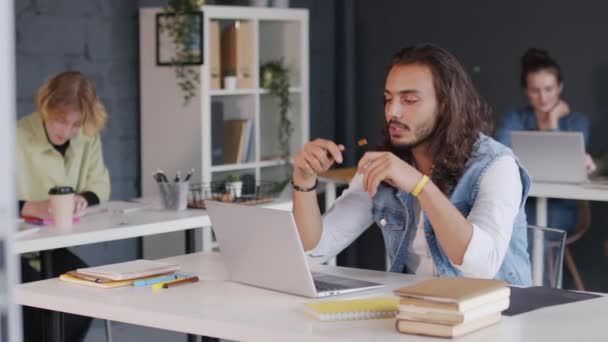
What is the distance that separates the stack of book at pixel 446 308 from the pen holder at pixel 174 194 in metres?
2.04

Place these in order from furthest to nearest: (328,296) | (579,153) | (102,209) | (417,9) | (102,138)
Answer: (417,9), (102,138), (579,153), (102,209), (328,296)

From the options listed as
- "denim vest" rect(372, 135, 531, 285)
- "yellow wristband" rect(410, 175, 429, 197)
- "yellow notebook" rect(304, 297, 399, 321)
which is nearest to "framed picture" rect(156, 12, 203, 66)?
"denim vest" rect(372, 135, 531, 285)

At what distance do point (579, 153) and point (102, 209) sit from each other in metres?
2.06

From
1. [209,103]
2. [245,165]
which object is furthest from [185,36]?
[245,165]

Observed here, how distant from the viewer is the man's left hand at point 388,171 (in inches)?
92.4

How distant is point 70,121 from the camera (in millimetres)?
3885

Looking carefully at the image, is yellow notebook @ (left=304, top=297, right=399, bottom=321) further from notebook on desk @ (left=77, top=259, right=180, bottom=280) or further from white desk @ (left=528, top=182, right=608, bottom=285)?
white desk @ (left=528, top=182, right=608, bottom=285)

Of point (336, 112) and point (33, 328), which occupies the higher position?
point (336, 112)

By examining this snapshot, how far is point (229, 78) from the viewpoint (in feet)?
16.8

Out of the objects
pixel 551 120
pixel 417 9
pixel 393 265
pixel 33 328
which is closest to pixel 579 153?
pixel 551 120

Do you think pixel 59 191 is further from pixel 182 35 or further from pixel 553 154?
pixel 553 154

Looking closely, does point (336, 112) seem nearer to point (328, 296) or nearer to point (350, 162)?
point (350, 162)

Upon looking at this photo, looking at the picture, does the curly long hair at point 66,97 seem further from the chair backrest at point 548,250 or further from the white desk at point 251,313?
the chair backrest at point 548,250

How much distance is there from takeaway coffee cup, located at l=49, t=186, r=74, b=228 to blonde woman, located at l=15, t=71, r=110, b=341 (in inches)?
11.0
